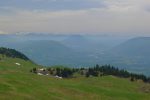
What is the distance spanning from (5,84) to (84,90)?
28.9m

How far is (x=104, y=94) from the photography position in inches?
4555

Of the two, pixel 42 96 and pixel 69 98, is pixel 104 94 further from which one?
pixel 42 96

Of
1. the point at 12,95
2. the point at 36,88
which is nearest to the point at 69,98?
the point at 36,88

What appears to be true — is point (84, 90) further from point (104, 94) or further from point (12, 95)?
point (12, 95)

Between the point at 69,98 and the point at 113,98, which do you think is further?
the point at 113,98

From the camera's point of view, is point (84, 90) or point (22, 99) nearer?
point (22, 99)

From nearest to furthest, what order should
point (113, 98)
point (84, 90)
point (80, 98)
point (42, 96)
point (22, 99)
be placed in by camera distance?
1. point (22, 99)
2. point (42, 96)
3. point (80, 98)
4. point (113, 98)
5. point (84, 90)

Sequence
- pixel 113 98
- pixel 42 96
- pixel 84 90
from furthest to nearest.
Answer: pixel 84 90 → pixel 113 98 → pixel 42 96

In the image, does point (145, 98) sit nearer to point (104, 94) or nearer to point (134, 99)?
point (134, 99)

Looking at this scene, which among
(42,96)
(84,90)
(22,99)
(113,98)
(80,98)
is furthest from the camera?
(84,90)

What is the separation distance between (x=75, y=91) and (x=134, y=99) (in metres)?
17.4

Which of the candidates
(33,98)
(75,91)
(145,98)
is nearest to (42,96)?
(33,98)

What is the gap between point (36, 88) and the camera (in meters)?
102

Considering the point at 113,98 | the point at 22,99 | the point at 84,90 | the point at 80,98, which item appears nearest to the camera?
the point at 22,99
